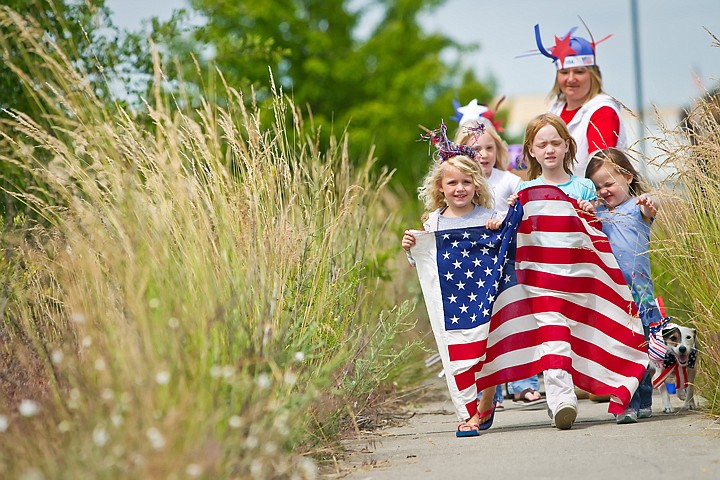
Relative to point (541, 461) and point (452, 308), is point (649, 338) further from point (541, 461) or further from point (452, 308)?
point (541, 461)

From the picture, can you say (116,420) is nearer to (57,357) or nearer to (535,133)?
(57,357)

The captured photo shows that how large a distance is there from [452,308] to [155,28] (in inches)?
147

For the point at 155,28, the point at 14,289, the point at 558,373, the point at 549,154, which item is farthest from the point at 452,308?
the point at 155,28

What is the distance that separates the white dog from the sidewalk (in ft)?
0.55

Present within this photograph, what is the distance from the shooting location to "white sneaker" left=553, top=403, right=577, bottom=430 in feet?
19.8

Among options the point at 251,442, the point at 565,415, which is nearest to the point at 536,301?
the point at 565,415

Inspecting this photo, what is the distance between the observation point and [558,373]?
6.12 meters

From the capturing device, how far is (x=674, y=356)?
6.38 metres

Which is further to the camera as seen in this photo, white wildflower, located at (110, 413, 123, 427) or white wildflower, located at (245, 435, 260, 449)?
white wildflower, located at (245, 435, 260, 449)

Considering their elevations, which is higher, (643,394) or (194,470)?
(194,470)

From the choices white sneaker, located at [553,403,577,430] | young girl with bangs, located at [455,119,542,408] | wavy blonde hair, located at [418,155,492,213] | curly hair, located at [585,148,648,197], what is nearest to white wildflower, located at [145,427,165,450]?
white sneaker, located at [553,403,577,430]

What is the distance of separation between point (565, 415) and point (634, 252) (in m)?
1.19

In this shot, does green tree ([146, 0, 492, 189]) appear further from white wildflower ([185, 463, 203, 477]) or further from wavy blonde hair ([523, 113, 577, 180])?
white wildflower ([185, 463, 203, 477])

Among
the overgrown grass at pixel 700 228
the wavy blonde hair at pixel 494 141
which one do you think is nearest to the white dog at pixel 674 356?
the overgrown grass at pixel 700 228
